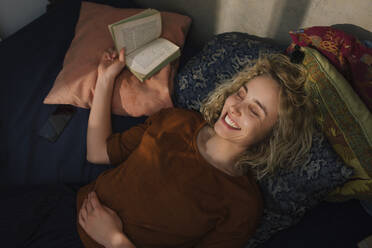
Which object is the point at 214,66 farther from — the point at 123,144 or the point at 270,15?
the point at 123,144

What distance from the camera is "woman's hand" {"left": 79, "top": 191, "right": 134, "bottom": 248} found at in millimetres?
814

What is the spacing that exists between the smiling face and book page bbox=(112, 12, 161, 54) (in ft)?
1.79

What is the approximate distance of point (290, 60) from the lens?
0.90 metres

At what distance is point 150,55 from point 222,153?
0.55 metres

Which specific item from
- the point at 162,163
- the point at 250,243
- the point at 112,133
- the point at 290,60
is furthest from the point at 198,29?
the point at 250,243

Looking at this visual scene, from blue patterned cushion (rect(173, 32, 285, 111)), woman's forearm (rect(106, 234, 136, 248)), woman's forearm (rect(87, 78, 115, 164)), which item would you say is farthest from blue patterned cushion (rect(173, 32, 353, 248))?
woman's forearm (rect(106, 234, 136, 248))

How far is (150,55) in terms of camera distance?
3.55 ft

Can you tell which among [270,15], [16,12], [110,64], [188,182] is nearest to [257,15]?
[270,15]

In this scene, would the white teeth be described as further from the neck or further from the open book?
the open book

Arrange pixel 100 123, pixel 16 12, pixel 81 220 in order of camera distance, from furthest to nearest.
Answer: pixel 16 12 < pixel 100 123 < pixel 81 220

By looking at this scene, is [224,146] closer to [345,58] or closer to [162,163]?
[162,163]

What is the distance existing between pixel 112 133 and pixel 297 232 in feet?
2.79

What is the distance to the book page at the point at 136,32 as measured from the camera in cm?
100

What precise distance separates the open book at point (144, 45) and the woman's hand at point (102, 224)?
0.54 m
